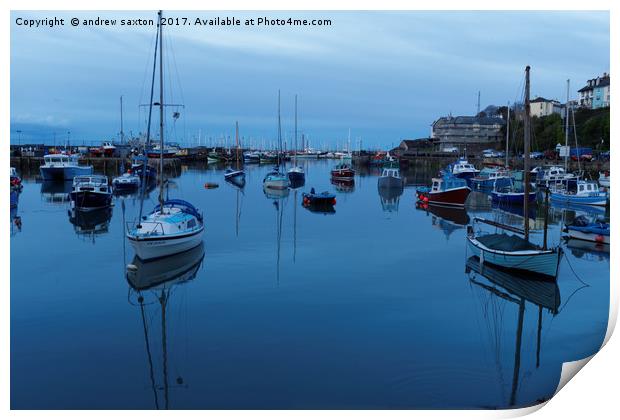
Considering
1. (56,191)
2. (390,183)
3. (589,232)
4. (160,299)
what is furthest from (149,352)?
(390,183)

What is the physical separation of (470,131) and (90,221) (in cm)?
8082

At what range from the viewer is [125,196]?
41844mm

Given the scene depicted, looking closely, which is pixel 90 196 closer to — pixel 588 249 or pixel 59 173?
pixel 59 173

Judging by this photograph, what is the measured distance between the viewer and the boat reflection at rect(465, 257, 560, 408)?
41.3 ft

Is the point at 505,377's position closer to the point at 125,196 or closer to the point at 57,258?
the point at 57,258

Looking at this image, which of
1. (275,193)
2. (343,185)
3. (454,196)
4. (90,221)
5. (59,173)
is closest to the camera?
(90,221)

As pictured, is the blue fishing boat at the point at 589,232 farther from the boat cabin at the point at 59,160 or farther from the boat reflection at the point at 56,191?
the boat cabin at the point at 59,160

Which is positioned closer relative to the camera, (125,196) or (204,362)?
(204,362)

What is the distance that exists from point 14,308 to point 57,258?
5.90 metres

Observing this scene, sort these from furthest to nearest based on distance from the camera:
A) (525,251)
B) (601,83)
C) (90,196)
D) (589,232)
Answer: (601,83), (90,196), (589,232), (525,251)

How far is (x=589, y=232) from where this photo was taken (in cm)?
2230

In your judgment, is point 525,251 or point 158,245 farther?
point 158,245

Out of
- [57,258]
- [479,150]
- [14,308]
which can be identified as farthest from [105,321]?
[479,150]

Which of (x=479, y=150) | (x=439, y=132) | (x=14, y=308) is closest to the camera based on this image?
(x=14, y=308)
